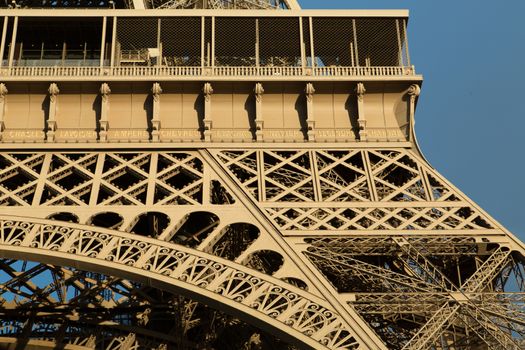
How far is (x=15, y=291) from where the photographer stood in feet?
100

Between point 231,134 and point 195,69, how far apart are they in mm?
2306

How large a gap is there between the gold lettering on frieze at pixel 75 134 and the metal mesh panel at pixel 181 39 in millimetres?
3737

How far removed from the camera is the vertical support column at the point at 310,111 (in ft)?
90.5

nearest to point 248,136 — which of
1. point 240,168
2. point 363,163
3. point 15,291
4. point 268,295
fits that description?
point 240,168

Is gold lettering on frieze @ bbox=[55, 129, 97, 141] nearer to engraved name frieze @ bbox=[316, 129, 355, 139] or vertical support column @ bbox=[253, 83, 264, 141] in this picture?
vertical support column @ bbox=[253, 83, 264, 141]

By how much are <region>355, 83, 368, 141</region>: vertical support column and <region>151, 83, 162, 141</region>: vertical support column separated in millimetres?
5251

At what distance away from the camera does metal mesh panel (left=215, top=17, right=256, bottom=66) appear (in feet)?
96.3

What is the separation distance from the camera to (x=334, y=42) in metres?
29.9

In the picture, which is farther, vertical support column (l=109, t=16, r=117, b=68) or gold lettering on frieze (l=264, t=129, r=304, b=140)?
vertical support column (l=109, t=16, r=117, b=68)

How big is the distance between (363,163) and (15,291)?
36.2 feet

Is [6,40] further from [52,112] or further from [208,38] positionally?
[208,38]

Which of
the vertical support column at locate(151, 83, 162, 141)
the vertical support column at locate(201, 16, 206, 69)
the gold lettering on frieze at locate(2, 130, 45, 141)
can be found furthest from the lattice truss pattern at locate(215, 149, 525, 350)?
the gold lettering on frieze at locate(2, 130, 45, 141)

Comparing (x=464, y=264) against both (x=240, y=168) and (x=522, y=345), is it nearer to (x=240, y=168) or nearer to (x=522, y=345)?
(x=522, y=345)

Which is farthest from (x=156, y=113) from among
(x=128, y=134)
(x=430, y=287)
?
(x=430, y=287)
